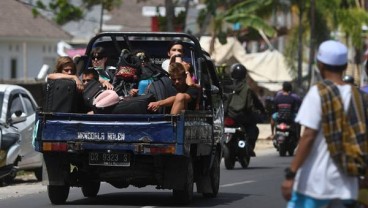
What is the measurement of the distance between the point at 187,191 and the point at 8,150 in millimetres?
5446

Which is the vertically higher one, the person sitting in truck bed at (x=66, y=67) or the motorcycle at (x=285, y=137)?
the person sitting in truck bed at (x=66, y=67)

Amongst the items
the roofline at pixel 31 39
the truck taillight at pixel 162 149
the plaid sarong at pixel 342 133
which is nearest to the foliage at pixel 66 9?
the roofline at pixel 31 39

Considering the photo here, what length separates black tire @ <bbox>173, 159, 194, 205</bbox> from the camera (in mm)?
14797

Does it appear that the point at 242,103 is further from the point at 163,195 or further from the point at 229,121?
the point at 163,195

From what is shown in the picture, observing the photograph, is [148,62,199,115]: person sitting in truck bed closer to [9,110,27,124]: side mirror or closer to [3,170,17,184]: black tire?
[3,170,17,184]: black tire

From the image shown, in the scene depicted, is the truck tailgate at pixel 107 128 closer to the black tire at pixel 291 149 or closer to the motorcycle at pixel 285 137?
the motorcycle at pixel 285 137

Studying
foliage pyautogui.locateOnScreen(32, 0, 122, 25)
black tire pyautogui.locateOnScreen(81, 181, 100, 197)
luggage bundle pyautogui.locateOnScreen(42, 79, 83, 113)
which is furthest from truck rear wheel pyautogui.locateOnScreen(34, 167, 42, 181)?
foliage pyautogui.locateOnScreen(32, 0, 122, 25)

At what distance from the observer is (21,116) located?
20516 mm

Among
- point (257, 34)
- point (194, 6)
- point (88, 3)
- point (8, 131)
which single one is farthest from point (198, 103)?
point (194, 6)

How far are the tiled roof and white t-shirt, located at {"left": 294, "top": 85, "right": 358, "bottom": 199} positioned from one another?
146 feet

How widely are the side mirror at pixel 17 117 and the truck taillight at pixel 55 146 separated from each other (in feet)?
18.9

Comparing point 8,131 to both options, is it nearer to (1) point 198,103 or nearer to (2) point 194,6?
(1) point 198,103

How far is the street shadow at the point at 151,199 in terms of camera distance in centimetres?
1543

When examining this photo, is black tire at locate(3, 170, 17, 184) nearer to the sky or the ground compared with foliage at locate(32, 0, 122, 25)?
nearer to the ground
